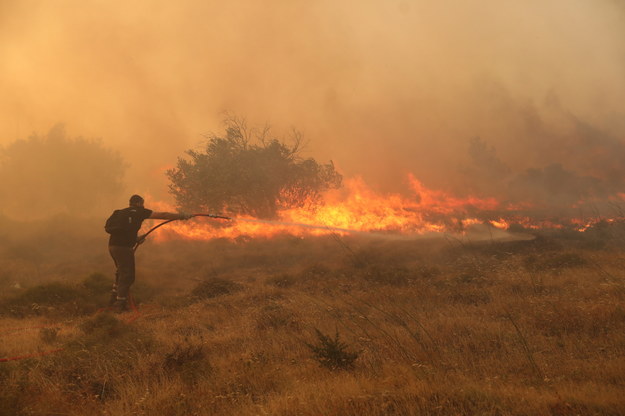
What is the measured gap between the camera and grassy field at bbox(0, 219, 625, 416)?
407 centimetres

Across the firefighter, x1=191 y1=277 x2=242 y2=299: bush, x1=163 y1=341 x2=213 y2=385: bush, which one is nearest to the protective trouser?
the firefighter

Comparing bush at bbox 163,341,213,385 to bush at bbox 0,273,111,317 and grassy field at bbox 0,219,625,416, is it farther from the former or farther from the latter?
bush at bbox 0,273,111,317

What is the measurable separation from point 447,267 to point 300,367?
30.4 ft

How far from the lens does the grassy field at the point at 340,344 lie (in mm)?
4070

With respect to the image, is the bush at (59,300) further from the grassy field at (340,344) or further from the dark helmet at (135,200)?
the dark helmet at (135,200)

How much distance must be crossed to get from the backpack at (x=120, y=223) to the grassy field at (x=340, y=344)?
2201mm

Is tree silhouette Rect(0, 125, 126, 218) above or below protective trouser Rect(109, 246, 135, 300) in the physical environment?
above

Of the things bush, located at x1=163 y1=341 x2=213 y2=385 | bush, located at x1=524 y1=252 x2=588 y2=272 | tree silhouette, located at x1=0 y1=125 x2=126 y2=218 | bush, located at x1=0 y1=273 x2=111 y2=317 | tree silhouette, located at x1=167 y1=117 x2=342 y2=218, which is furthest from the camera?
tree silhouette, located at x1=0 y1=125 x2=126 y2=218

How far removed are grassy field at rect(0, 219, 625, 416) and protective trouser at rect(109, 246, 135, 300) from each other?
965 mm

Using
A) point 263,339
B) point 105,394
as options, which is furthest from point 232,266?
point 105,394

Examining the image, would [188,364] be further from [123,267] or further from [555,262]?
[555,262]

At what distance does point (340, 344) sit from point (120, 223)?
24.7 feet

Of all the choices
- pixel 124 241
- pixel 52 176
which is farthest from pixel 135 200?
pixel 52 176

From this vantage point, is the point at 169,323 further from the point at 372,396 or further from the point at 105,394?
the point at 372,396
